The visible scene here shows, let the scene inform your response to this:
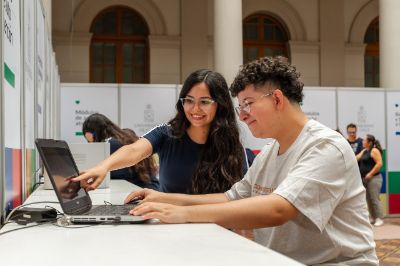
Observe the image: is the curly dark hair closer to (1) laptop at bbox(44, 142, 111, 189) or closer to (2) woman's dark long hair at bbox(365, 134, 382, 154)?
(1) laptop at bbox(44, 142, 111, 189)

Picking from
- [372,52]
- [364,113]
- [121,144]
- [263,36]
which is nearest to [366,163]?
[364,113]

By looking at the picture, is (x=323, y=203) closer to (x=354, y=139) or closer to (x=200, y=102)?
(x=200, y=102)

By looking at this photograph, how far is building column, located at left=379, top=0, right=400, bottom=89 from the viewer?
408 inches

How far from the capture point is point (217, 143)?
2748 millimetres

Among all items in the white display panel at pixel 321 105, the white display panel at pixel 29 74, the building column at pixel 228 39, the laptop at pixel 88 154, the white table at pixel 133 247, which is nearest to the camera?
the white table at pixel 133 247

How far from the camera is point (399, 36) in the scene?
1050 centimetres

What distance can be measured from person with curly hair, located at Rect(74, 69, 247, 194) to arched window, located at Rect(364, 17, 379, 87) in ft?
43.1

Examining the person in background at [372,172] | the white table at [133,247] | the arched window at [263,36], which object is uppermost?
the arched window at [263,36]

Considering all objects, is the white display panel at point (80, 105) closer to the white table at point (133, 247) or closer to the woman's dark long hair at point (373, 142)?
the woman's dark long hair at point (373, 142)

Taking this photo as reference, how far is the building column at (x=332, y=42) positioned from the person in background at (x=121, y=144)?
1053cm

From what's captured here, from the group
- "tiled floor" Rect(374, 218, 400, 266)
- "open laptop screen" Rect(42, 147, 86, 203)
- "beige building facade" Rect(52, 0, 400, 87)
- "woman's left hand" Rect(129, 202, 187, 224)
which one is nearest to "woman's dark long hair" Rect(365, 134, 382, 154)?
"tiled floor" Rect(374, 218, 400, 266)

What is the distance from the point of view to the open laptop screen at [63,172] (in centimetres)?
185

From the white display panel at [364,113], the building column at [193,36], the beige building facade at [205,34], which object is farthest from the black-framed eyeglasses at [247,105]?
the building column at [193,36]

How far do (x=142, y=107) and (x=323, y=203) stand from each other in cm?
737
